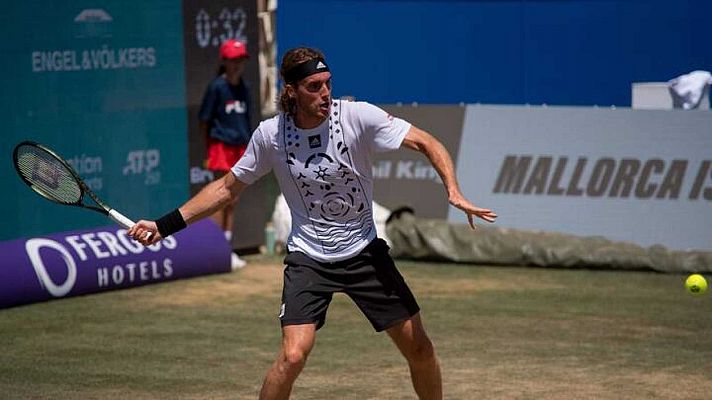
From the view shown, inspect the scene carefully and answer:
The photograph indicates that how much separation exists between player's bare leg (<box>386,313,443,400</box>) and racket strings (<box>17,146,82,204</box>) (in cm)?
194

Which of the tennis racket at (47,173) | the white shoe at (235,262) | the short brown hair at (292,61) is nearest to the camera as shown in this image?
the short brown hair at (292,61)

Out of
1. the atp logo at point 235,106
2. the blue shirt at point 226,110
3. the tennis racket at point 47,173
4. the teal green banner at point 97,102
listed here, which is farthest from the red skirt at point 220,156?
the tennis racket at point 47,173

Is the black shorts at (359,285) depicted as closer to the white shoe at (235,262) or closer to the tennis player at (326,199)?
the tennis player at (326,199)

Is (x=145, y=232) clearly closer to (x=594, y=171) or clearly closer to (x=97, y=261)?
(x=97, y=261)

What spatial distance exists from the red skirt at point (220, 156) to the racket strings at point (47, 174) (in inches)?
240

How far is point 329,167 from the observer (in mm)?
7297

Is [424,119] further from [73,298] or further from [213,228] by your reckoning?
[73,298]

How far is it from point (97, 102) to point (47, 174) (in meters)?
5.62

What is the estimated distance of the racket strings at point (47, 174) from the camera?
316 inches

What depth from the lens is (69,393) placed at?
912 centimetres

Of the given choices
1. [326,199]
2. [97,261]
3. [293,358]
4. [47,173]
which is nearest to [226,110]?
[97,261]

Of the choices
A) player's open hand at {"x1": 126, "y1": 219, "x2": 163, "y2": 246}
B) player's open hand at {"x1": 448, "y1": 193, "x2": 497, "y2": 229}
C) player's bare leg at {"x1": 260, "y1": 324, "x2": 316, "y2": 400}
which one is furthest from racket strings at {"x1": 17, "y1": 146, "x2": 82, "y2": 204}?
player's open hand at {"x1": 448, "y1": 193, "x2": 497, "y2": 229}

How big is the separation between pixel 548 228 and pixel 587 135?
95cm

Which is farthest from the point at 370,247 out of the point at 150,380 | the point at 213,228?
the point at 213,228
